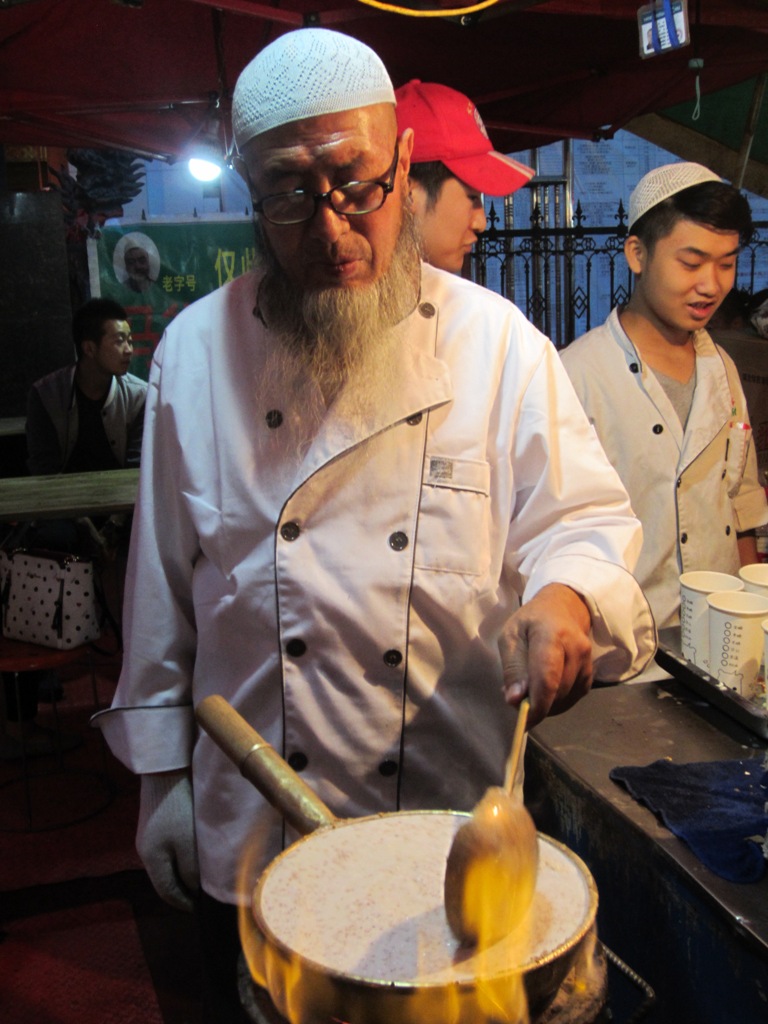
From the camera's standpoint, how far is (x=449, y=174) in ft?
9.14

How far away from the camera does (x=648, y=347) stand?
3.06 m

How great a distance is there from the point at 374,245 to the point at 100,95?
438 centimetres

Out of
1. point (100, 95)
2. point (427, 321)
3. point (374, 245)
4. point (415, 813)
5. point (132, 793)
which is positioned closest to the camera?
point (415, 813)

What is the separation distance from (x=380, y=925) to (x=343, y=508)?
75 cm

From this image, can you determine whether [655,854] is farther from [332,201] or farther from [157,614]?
[332,201]

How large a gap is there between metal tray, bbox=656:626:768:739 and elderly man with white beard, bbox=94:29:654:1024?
478 millimetres

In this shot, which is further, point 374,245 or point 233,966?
point 233,966

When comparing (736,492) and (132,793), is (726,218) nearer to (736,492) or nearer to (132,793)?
(736,492)

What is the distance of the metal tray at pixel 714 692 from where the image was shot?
1959mm

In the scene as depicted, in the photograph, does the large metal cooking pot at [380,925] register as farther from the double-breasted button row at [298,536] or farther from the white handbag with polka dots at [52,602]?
the white handbag with polka dots at [52,602]

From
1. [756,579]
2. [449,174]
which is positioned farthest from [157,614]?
[449,174]

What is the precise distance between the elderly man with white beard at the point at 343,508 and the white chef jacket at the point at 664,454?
4.22 feet

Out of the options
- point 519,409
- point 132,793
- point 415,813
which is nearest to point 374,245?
point 519,409

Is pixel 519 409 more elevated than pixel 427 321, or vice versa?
pixel 427 321
